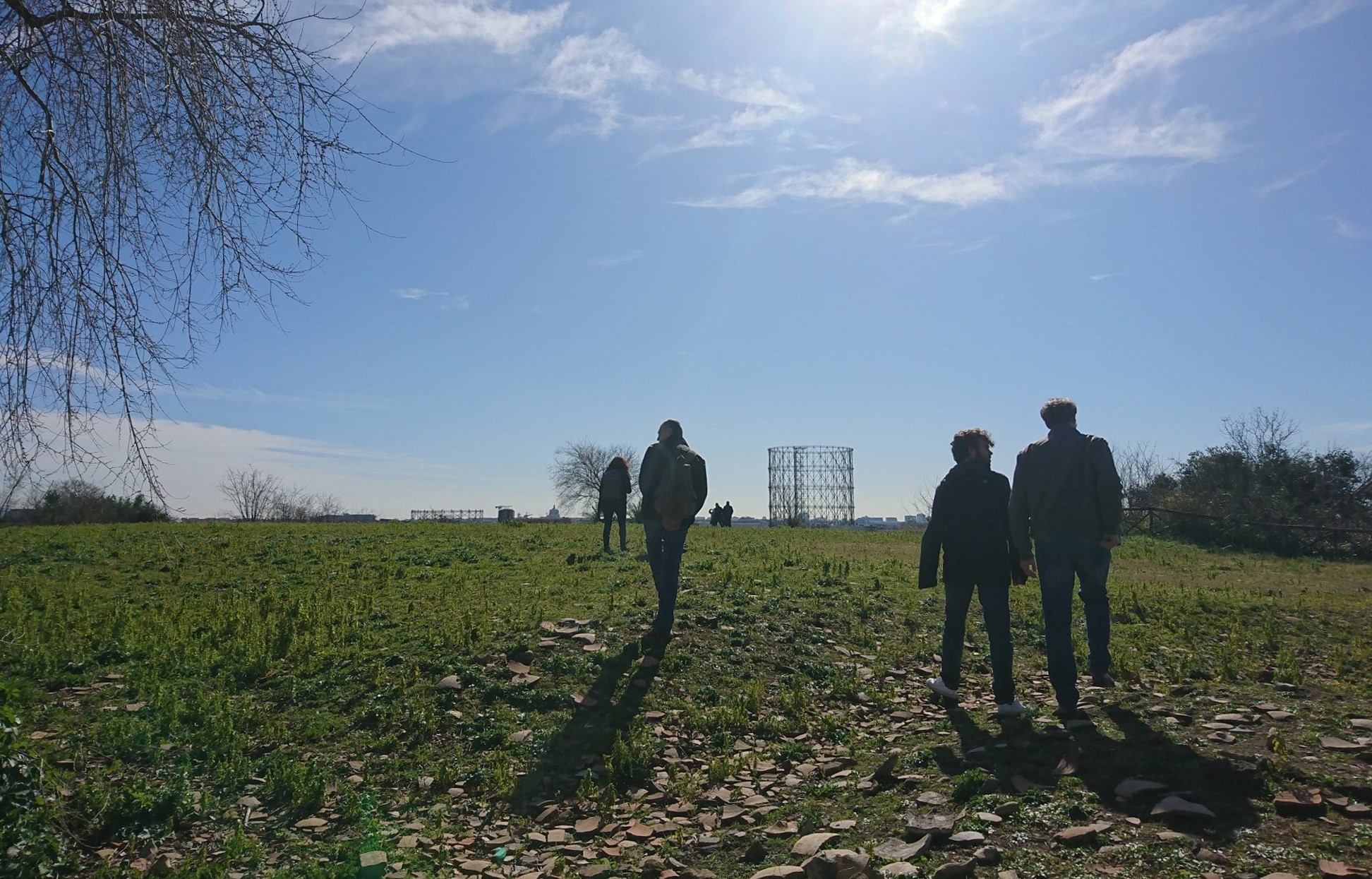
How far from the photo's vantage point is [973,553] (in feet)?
22.4

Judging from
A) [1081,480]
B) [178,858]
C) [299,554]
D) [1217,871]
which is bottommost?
[178,858]

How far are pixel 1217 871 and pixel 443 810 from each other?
4.09 m

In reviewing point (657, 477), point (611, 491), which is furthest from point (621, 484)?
point (657, 477)

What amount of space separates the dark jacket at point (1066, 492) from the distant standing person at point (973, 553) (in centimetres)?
14

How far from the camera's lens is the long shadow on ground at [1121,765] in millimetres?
4387

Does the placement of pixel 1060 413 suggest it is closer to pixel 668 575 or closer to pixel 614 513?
pixel 668 575

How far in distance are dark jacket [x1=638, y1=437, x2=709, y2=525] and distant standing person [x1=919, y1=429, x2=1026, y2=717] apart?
2.38 m

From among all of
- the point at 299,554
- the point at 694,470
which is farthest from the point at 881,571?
the point at 299,554

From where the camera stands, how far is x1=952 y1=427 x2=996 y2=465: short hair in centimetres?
711

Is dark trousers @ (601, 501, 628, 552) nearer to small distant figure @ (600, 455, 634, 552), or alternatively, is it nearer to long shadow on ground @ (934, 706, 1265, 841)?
small distant figure @ (600, 455, 634, 552)

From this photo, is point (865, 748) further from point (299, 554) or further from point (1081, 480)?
point (299, 554)

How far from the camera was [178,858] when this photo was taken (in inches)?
→ 178

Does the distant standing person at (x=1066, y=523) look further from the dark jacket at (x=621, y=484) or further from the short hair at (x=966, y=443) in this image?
the dark jacket at (x=621, y=484)

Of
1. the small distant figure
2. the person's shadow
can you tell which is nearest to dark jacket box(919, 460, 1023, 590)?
the person's shadow
